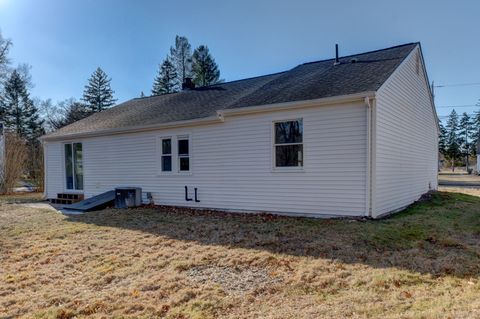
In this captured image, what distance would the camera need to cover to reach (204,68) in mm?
35531

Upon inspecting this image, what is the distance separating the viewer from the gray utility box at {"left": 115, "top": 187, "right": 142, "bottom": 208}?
37.1 feet

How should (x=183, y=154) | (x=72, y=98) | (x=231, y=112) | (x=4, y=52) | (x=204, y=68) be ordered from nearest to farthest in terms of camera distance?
(x=231, y=112)
(x=183, y=154)
(x=4, y=52)
(x=204, y=68)
(x=72, y=98)

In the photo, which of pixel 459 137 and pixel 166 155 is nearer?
pixel 166 155

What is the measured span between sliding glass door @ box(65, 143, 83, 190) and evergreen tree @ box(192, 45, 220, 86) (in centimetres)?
2243

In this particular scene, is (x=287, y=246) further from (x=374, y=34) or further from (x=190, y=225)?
(x=374, y=34)

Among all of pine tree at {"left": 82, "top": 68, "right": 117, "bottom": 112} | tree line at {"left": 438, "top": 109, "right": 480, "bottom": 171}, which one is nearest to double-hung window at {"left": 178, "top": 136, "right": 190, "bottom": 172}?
pine tree at {"left": 82, "top": 68, "right": 117, "bottom": 112}

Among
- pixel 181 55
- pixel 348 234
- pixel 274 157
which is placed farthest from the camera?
pixel 181 55

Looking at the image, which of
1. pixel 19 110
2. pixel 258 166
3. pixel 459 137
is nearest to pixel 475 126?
pixel 459 137

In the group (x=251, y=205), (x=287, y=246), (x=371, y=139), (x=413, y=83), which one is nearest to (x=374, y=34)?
(x=413, y=83)

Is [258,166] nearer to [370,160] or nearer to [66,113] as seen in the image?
[370,160]

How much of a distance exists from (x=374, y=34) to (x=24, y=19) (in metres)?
15.0

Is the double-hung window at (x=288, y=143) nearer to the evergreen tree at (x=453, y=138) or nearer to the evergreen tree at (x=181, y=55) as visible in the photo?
the evergreen tree at (x=181, y=55)

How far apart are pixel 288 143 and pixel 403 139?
3863 millimetres

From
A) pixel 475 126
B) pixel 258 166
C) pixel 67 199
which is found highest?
pixel 475 126
